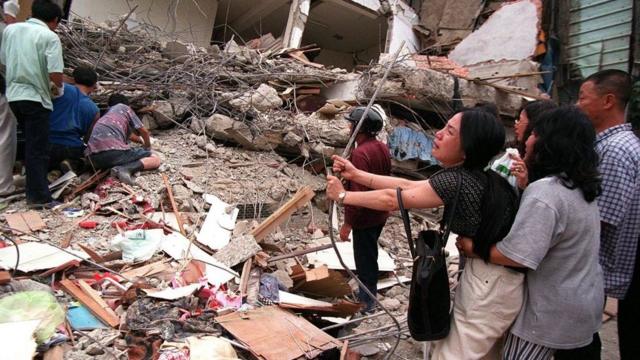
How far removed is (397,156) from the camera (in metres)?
7.14

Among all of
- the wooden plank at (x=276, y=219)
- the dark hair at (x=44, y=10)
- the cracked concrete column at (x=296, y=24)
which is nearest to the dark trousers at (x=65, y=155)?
the dark hair at (x=44, y=10)

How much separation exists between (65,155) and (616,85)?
17.2ft

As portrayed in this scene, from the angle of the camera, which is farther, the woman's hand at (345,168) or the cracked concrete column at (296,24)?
the cracked concrete column at (296,24)

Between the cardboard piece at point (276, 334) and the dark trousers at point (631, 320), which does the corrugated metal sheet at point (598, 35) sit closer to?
the dark trousers at point (631, 320)

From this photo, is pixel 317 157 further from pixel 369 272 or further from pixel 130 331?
pixel 130 331

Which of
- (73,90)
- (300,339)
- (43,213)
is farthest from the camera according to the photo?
(73,90)

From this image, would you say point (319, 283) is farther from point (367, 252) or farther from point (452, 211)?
point (452, 211)

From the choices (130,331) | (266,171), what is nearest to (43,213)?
(130,331)

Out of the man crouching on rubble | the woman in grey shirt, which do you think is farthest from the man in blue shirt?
the woman in grey shirt

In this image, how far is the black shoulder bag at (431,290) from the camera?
183 centimetres

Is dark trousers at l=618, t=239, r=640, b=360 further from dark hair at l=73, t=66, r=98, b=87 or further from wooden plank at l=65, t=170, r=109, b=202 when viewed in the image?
dark hair at l=73, t=66, r=98, b=87

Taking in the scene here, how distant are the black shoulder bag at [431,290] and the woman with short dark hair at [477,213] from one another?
50 millimetres

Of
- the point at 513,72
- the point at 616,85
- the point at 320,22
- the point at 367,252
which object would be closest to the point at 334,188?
the point at 367,252

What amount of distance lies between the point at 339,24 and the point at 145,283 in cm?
1060
